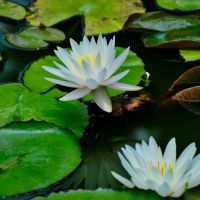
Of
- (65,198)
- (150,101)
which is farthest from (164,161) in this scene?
(150,101)

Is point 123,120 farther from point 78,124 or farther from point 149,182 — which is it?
point 149,182

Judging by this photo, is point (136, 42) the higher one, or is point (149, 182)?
point (149, 182)

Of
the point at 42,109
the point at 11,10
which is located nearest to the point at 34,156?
the point at 42,109

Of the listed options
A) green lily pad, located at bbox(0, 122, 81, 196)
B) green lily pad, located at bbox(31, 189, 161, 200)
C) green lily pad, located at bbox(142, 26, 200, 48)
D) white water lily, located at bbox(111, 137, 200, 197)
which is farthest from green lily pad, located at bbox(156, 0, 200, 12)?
green lily pad, located at bbox(31, 189, 161, 200)

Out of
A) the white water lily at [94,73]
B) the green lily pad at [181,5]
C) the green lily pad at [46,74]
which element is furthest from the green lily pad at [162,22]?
the white water lily at [94,73]

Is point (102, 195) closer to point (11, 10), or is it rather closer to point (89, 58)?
point (89, 58)

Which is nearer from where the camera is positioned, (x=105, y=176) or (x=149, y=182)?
(x=149, y=182)
